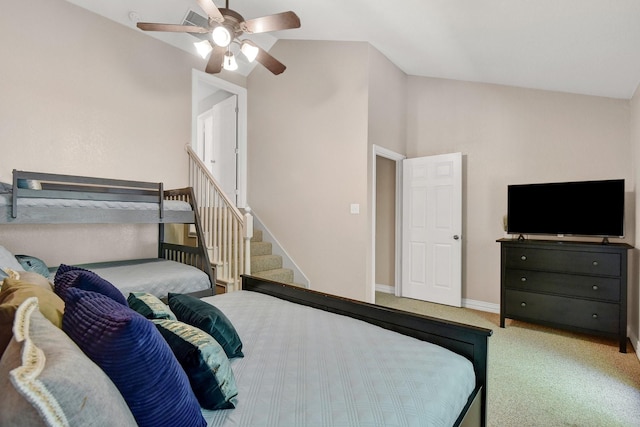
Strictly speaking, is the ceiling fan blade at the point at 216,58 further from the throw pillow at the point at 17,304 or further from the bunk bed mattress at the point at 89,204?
the throw pillow at the point at 17,304

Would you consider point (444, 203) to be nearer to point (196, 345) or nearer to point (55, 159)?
point (196, 345)

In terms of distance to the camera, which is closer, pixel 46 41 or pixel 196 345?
pixel 196 345

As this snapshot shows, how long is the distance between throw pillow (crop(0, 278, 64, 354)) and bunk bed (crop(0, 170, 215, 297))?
5.02ft

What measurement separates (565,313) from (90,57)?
211 inches

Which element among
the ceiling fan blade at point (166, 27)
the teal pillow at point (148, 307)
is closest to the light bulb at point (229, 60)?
the ceiling fan blade at point (166, 27)

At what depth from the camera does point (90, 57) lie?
3.44 meters

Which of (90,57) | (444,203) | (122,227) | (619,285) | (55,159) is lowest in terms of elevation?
(619,285)

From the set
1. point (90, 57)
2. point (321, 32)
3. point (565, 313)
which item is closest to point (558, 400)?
point (565, 313)

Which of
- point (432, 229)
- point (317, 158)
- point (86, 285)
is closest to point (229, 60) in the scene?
point (317, 158)

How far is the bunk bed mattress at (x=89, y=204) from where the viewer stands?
92.3 inches

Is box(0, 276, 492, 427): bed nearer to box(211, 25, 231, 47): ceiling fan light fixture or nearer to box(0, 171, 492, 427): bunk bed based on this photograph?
box(0, 171, 492, 427): bunk bed

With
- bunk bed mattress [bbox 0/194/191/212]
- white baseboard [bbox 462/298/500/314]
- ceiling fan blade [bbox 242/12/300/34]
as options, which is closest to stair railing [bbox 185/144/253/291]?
bunk bed mattress [bbox 0/194/191/212]

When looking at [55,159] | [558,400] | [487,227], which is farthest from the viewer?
[487,227]

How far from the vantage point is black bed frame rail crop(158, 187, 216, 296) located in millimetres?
3037
